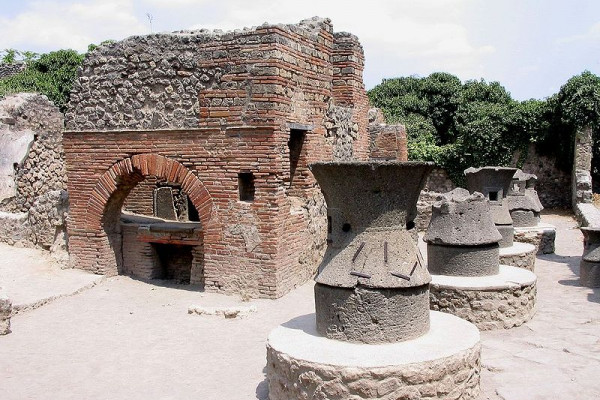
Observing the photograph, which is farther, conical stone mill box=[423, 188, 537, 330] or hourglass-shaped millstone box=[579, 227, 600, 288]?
hourglass-shaped millstone box=[579, 227, 600, 288]

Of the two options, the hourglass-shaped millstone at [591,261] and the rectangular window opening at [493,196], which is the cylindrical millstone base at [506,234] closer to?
the rectangular window opening at [493,196]

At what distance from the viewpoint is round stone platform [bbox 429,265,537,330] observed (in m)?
7.77

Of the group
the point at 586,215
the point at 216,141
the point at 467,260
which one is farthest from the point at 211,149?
the point at 586,215

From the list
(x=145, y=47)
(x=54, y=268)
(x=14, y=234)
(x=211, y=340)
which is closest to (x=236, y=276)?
(x=211, y=340)

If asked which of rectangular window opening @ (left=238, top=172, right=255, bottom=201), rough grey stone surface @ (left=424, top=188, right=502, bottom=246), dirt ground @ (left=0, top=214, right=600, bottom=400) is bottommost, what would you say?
dirt ground @ (left=0, top=214, right=600, bottom=400)

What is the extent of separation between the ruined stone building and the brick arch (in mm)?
17

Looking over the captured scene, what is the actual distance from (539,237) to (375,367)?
921 centimetres

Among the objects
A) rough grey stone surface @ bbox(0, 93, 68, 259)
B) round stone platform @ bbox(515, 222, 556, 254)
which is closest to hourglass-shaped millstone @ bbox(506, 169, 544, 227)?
round stone platform @ bbox(515, 222, 556, 254)

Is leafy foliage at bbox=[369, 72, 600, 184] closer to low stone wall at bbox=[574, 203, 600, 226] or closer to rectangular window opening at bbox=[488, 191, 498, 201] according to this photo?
low stone wall at bbox=[574, 203, 600, 226]

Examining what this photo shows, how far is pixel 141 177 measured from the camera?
10.4m

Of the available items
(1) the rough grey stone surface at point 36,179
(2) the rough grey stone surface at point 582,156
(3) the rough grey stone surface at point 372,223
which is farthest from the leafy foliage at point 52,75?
(3) the rough grey stone surface at point 372,223

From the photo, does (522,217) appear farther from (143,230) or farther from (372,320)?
(372,320)

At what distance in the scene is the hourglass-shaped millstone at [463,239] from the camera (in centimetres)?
830

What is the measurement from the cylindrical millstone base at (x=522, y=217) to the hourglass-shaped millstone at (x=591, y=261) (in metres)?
3.19
